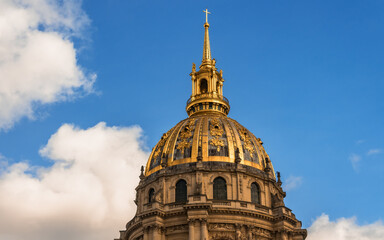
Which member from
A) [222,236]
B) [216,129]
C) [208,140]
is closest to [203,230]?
[222,236]

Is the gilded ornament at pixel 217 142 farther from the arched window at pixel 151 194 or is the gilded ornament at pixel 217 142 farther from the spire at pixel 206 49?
the spire at pixel 206 49

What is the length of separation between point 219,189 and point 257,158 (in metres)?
7.53

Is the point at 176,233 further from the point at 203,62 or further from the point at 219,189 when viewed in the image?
the point at 203,62

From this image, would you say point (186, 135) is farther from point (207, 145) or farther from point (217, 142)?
point (217, 142)

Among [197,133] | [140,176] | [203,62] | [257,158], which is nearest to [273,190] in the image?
[257,158]

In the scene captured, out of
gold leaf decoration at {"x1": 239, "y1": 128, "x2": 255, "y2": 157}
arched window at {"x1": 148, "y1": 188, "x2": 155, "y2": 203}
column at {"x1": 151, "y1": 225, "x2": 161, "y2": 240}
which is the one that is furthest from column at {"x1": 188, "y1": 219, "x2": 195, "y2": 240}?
gold leaf decoration at {"x1": 239, "y1": 128, "x2": 255, "y2": 157}

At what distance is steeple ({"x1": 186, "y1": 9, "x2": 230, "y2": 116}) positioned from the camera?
254 ft

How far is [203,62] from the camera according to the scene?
83.5m

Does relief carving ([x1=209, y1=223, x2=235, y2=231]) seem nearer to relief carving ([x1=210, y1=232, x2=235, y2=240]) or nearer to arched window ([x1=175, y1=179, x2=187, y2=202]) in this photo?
relief carving ([x1=210, y1=232, x2=235, y2=240])

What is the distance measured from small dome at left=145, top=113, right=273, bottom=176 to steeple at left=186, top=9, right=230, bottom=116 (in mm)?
3150

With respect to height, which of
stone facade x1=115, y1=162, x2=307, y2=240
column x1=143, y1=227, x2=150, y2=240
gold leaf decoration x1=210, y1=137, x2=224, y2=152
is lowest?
column x1=143, y1=227, x2=150, y2=240

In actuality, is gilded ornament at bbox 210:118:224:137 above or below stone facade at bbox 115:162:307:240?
above

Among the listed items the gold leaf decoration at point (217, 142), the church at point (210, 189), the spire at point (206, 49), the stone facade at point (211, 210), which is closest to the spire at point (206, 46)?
the spire at point (206, 49)

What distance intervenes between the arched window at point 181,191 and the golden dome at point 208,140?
2682 millimetres
